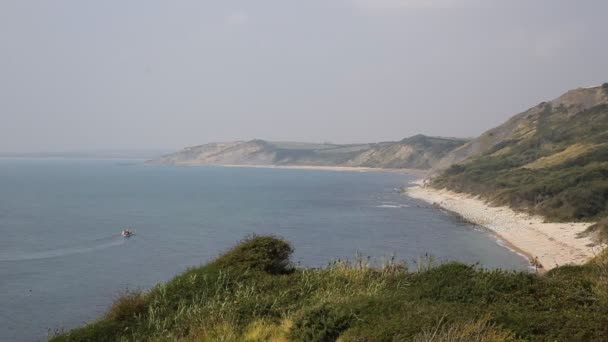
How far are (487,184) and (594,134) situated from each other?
26700mm

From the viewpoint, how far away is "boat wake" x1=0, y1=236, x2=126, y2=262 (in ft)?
191

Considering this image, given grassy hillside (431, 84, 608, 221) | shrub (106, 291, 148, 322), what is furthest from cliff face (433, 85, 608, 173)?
shrub (106, 291, 148, 322)

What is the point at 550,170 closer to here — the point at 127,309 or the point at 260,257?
the point at 260,257

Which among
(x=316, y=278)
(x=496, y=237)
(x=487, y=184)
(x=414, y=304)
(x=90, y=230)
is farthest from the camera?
(x=487, y=184)

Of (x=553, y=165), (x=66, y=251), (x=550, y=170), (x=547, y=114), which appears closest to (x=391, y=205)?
(x=550, y=170)

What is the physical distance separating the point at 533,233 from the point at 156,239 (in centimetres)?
4592

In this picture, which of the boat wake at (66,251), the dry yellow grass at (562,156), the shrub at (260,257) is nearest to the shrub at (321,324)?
the shrub at (260,257)

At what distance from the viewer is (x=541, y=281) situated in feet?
48.7

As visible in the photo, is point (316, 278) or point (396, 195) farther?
point (396, 195)

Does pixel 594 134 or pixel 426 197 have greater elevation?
pixel 594 134

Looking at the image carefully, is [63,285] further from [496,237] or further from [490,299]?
[496,237]

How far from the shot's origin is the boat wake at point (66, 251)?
5825cm

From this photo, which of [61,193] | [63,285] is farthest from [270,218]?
[61,193]

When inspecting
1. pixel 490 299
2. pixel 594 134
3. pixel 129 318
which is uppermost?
pixel 594 134
